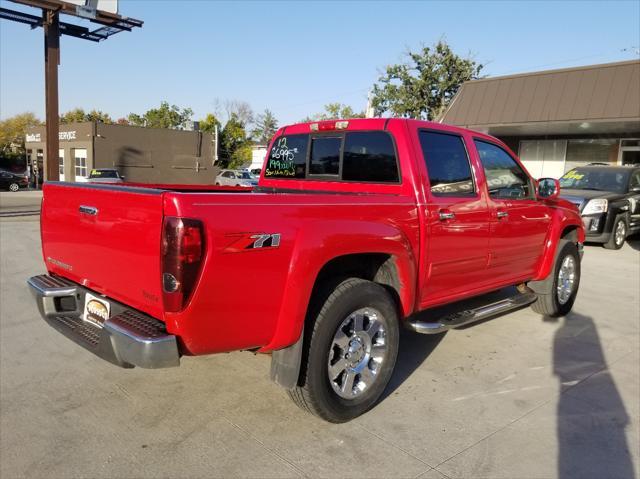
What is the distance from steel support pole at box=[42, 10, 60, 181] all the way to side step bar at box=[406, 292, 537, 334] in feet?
57.1

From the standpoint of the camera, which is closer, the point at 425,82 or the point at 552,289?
the point at 552,289

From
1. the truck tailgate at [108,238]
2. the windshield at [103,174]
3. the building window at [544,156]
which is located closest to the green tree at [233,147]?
the windshield at [103,174]

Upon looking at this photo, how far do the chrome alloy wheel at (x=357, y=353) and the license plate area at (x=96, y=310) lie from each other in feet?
4.48

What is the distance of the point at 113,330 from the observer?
8.90ft

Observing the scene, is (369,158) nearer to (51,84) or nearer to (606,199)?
(606,199)

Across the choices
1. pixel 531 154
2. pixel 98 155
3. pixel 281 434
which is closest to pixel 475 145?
pixel 281 434

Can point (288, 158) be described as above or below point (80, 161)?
above

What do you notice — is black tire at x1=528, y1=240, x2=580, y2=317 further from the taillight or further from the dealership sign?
the dealership sign

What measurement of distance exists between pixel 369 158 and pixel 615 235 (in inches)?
354

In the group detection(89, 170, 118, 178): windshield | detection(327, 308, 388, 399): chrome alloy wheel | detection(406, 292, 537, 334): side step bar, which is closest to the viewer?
detection(327, 308, 388, 399): chrome alloy wheel

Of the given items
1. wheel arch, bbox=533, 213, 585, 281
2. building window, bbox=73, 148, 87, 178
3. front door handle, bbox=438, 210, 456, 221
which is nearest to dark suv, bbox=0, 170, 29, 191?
building window, bbox=73, 148, 87, 178

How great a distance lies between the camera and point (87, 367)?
408cm

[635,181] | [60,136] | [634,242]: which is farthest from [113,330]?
[60,136]

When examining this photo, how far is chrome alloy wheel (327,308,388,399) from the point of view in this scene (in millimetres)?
3287
